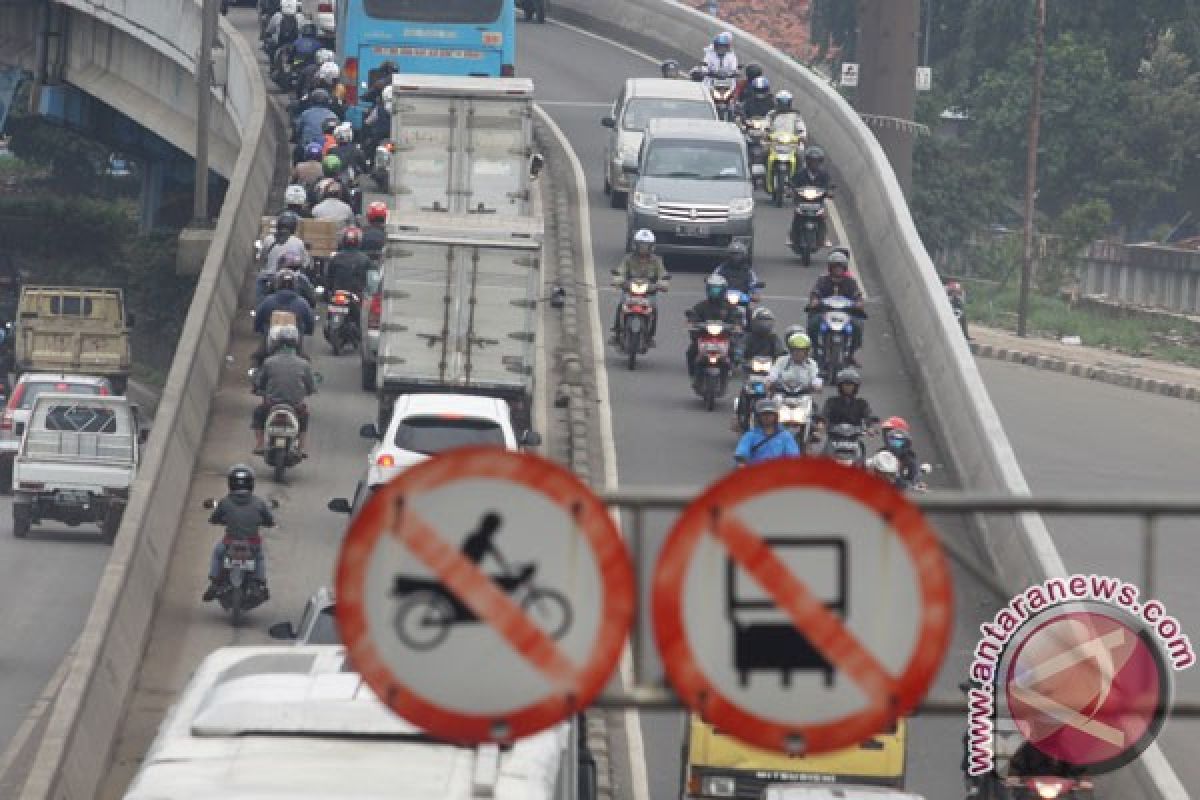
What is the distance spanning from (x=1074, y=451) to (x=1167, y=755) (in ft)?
78.4

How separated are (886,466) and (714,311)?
5.83 meters

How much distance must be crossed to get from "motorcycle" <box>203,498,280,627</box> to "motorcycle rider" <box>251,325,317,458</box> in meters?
4.36

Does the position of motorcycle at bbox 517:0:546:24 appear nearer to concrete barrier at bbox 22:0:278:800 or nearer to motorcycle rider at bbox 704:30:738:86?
motorcycle rider at bbox 704:30:738:86

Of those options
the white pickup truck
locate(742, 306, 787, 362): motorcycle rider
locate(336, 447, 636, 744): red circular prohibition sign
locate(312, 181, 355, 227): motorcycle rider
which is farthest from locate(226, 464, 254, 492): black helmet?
locate(336, 447, 636, 744): red circular prohibition sign

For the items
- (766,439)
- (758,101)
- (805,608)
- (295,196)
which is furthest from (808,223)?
(805,608)

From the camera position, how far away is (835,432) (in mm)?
28672

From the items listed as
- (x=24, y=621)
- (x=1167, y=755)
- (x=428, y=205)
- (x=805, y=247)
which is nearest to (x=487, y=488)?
(x=1167, y=755)

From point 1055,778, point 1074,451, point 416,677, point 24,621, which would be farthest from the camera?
point 1074,451

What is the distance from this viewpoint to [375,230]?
1423 inches

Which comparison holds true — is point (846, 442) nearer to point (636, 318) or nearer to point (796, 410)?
point (796, 410)

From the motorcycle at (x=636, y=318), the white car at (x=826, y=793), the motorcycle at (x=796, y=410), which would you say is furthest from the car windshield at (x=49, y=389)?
the white car at (x=826, y=793)

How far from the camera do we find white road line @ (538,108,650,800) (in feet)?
74.2

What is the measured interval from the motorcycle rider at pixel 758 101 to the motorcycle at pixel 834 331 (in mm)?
13111

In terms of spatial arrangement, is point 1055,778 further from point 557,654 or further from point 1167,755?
point 557,654
